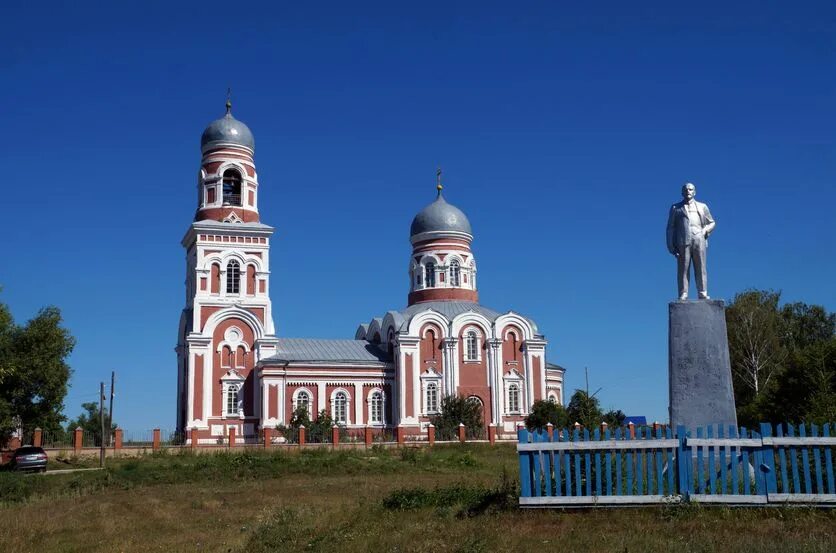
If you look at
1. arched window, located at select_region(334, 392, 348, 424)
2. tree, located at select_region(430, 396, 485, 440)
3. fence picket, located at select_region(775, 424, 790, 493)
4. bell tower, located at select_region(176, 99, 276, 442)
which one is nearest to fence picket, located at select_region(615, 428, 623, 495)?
fence picket, located at select_region(775, 424, 790, 493)

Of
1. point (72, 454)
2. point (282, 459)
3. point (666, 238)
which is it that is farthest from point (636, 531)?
point (72, 454)

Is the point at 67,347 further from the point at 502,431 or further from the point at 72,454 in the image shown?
the point at 502,431

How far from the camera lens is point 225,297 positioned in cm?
4284

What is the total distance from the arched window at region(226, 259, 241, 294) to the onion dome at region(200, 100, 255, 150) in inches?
242

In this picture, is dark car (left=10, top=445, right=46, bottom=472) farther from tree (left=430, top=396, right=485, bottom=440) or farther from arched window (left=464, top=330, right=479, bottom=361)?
arched window (left=464, top=330, right=479, bottom=361)

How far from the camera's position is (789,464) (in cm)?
1080

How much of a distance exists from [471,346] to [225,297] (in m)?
12.9

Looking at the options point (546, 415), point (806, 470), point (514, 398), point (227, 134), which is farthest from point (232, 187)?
point (806, 470)

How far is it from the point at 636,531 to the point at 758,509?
1.73 m

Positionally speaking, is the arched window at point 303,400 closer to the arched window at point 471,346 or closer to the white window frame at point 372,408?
the white window frame at point 372,408

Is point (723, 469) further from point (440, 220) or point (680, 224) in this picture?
point (440, 220)

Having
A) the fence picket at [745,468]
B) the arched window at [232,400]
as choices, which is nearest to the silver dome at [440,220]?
the arched window at [232,400]

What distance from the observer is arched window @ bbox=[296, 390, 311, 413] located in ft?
142

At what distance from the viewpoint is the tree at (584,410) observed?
1526 inches
